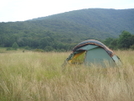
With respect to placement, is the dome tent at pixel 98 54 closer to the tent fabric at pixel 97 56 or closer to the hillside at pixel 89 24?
the tent fabric at pixel 97 56

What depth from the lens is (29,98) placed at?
9.23 ft

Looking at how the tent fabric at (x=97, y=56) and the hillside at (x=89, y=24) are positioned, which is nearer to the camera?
the tent fabric at (x=97, y=56)

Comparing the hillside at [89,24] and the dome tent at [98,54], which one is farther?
the hillside at [89,24]

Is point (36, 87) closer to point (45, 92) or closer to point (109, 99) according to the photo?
point (45, 92)

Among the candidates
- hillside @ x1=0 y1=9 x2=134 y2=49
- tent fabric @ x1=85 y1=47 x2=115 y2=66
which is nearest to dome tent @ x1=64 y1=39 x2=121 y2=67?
tent fabric @ x1=85 y1=47 x2=115 y2=66

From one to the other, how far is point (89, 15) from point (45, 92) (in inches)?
5913

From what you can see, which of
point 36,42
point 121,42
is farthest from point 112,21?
point 121,42

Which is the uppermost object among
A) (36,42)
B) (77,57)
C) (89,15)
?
(89,15)

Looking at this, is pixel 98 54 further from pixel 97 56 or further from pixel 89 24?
pixel 89 24

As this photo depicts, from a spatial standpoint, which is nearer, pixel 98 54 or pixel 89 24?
pixel 98 54

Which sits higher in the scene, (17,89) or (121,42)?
(17,89)

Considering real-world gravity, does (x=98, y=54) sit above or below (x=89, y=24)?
below

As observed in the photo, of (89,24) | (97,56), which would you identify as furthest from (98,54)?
(89,24)

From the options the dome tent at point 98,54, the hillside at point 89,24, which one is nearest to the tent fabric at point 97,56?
the dome tent at point 98,54
